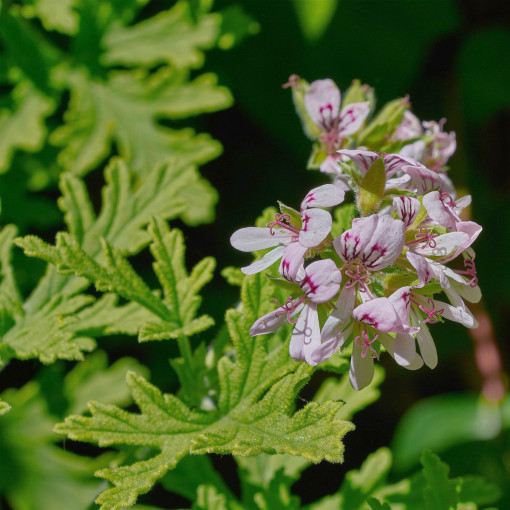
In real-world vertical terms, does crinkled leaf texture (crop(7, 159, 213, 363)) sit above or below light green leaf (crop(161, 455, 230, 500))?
above

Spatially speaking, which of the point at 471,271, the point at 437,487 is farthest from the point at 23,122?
the point at 437,487

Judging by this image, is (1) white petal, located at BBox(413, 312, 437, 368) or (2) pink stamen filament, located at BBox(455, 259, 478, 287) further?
(2) pink stamen filament, located at BBox(455, 259, 478, 287)

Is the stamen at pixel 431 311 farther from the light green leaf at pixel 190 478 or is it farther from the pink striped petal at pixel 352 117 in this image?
the light green leaf at pixel 190 478

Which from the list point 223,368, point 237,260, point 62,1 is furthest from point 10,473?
point 62,1

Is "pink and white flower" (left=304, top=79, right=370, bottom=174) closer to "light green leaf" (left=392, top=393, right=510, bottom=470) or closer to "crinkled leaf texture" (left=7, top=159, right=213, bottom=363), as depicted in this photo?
"crinkled leaf texture" (left=7, top=159, right=213, bottom=363)

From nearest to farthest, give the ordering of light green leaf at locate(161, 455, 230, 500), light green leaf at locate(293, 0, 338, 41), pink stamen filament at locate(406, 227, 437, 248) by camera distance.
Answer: pink stamen filament at locate(406, 227, 437, 248) → light green leaf at locate(161, 455, 230, 500) → light green leaf at locate(293, 0, 338, 41)

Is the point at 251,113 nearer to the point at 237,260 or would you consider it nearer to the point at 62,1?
the point at 237,260

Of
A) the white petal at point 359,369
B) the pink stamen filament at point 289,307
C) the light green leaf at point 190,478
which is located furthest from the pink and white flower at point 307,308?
the light green leaf at point 190,478

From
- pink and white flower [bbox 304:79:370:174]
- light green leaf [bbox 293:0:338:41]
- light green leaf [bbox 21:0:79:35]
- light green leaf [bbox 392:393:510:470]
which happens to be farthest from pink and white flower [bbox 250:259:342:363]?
light green leaf [bbox 293:0:338:41]

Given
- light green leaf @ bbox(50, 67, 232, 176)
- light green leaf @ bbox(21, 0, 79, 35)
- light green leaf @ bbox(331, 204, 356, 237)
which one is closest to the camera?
light green leaf @ bbox(331, 204, 356, 237)
